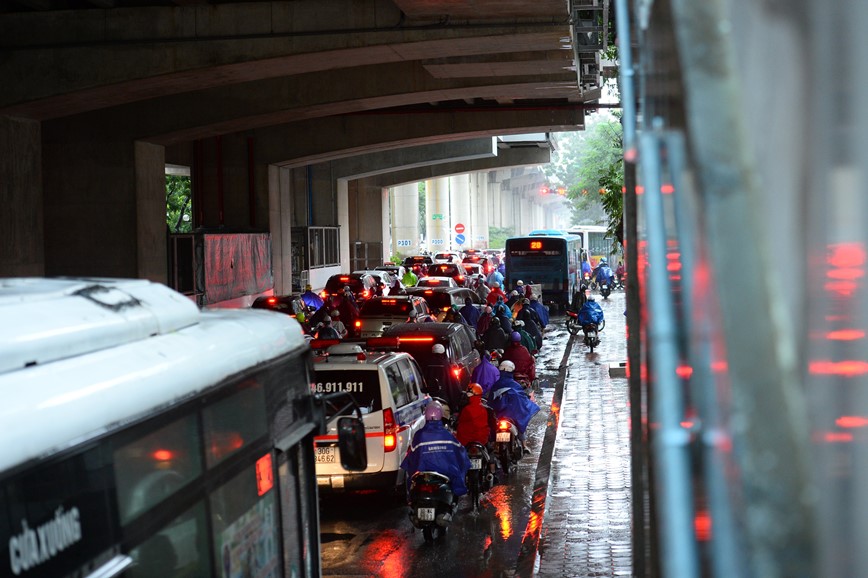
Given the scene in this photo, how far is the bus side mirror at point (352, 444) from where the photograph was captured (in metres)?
6.91

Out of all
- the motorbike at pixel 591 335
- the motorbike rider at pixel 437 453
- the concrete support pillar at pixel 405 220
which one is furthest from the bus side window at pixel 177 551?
the concrete support pillar at pixel 405 220

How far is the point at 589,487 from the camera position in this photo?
46.6 ft

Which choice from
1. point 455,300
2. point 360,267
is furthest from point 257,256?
point 360,267

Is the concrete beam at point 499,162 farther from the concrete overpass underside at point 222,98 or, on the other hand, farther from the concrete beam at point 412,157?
the concrete overpass underside at point 222,98

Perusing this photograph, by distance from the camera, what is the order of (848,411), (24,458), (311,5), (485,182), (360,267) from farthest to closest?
(485,182)
(360,267)
(311,5)
(24,458)
(848,411)

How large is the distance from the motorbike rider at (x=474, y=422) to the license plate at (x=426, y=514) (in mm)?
2169

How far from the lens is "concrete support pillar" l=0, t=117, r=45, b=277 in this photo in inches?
881

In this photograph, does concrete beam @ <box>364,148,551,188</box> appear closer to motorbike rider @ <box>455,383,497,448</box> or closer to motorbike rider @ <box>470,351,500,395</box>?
motorbike rider @ <box>470,351,500,395</box>

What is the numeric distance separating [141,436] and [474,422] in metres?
9.98

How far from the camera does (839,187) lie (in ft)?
5.52

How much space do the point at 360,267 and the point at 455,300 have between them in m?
37.9

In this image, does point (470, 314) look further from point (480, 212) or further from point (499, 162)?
point (480, 212)

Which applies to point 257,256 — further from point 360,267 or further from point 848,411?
point 848,411

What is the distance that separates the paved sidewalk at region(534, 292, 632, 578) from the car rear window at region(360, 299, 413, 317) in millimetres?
3781
